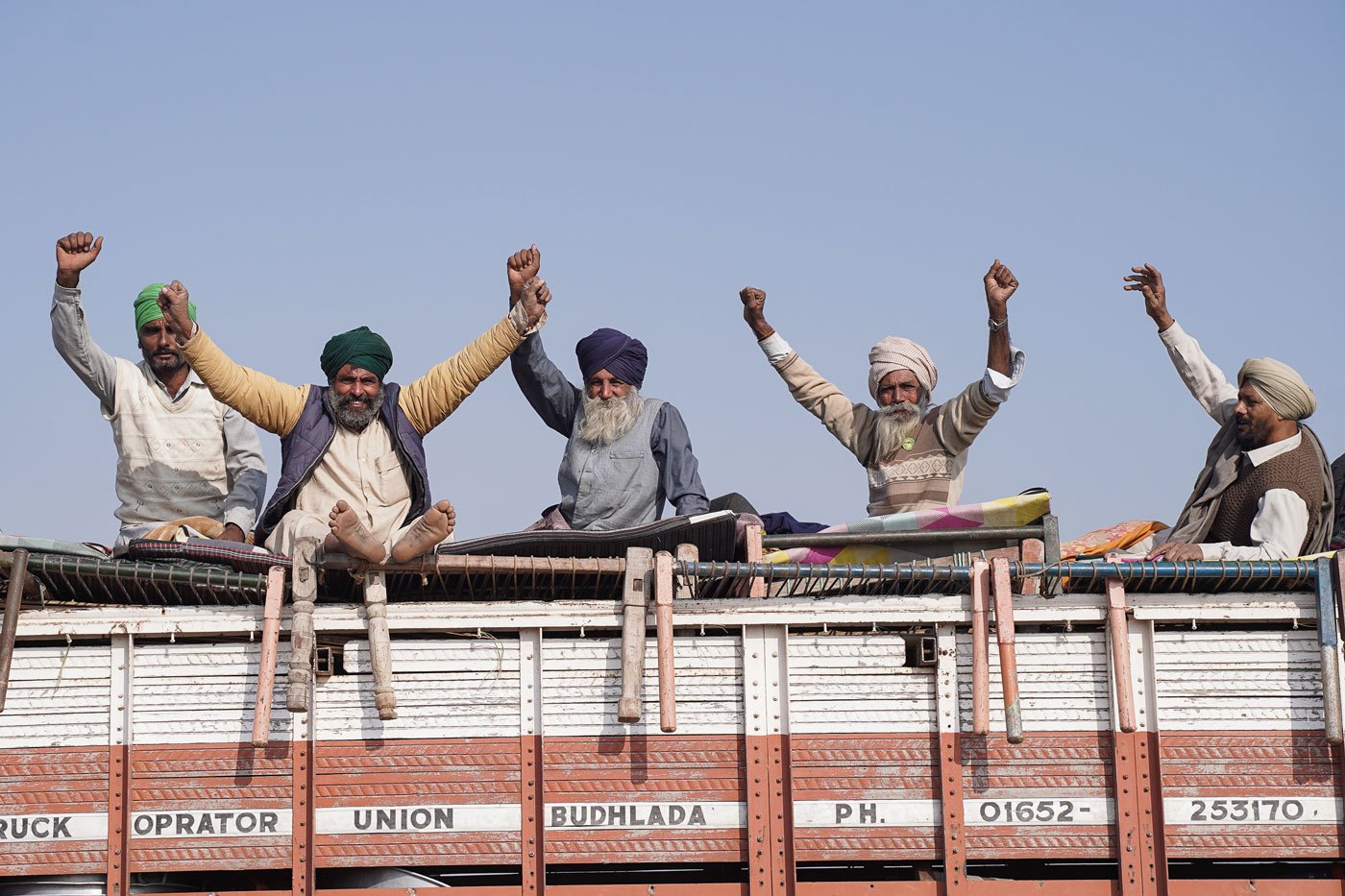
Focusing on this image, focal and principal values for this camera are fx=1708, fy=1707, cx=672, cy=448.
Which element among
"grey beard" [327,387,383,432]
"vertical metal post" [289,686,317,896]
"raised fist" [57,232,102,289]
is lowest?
"vertical metal post" [289,686,317,896]

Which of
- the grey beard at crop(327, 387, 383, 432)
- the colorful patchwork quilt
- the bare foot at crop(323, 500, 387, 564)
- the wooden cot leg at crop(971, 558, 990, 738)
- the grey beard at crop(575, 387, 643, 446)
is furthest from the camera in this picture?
the grey beard at crop(575, 387, 643, 446)

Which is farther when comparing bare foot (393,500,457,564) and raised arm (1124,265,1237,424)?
raised arm (1124,265,1237,424)

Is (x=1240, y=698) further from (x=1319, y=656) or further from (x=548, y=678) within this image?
(x=548, y=678)

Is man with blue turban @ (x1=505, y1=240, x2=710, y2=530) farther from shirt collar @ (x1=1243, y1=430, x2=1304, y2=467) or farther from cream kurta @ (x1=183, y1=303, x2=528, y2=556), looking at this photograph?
shirt collar @ (x1=1243, y1=430, x2=1304, y2=467)

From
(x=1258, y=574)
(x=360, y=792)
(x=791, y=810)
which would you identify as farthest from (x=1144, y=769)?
(x=360, y=792)

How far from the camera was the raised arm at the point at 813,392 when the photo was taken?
905cm

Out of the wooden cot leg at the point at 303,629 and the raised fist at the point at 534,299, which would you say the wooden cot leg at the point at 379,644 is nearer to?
the wooden cot leg at the point at 303,629

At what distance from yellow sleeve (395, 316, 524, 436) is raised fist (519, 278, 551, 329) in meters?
0.11

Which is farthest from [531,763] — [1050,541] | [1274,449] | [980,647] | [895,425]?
[1274,449]

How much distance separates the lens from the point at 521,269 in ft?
27.5

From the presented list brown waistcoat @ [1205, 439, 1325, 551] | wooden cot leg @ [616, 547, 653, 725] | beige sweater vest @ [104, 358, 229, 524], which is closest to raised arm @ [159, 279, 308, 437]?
beige sweater vest @ [104, 358, 229, 524]

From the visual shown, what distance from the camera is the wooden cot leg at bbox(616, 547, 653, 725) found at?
22.9 ft

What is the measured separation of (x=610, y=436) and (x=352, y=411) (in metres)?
1.32

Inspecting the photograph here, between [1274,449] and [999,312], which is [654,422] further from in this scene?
[1274,449]
